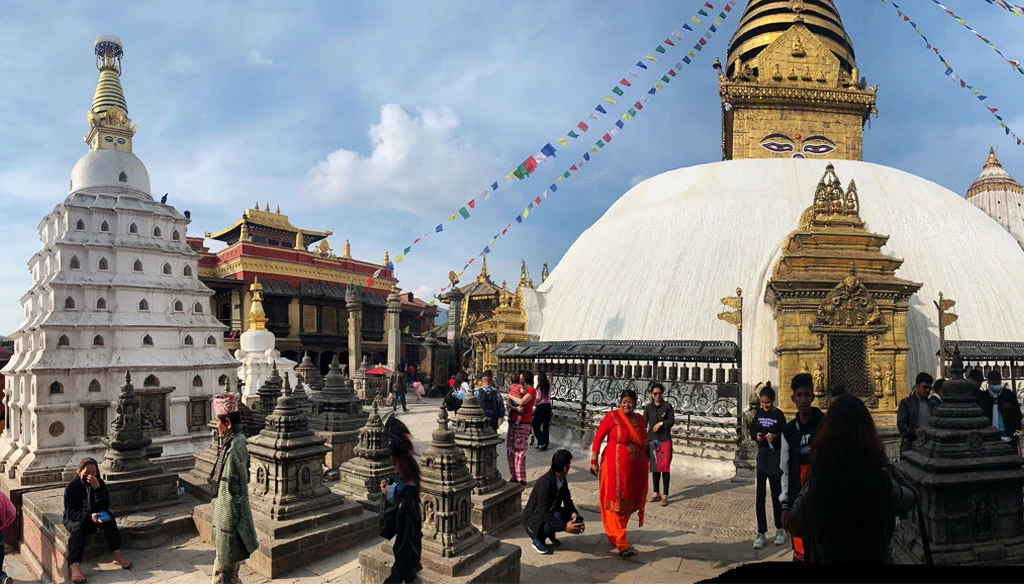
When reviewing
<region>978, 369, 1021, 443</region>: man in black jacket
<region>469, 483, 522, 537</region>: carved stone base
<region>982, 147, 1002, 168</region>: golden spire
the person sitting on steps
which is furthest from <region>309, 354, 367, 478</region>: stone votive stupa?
<region>982, 147, 1002, 168</region>: golden spire

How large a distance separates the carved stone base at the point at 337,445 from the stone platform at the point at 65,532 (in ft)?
8.03

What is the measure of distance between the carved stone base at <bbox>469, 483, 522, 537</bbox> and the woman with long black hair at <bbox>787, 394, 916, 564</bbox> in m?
4.13

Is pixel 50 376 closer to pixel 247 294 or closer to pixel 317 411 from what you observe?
pixel 317 411

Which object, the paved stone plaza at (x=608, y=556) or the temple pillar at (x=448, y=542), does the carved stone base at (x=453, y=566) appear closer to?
the temple pillar at (x=448, y=542)

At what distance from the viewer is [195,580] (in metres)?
5.47

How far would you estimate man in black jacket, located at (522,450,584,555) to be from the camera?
5.55 m

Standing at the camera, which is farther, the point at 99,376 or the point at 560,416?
the point at 560,416

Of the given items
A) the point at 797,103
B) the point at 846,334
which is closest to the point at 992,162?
the point at 797,103

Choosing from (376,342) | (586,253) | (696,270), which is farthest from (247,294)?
(696,270)

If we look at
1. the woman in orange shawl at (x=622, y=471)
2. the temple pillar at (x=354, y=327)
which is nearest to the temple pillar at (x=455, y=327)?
the temple pillar at (x=354, y=327)

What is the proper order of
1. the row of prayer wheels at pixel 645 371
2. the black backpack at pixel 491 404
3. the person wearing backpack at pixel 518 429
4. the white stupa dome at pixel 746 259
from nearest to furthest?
the person wearing backpack at pixel 518 429 → the black backpack at pixel 491 404 → the row of prayer wheels at pixel 645 371 → the white stupa dome at pixel 746 259

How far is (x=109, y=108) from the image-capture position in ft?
43.0

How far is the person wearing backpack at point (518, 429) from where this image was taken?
7.66m

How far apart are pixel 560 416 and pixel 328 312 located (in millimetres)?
23515
